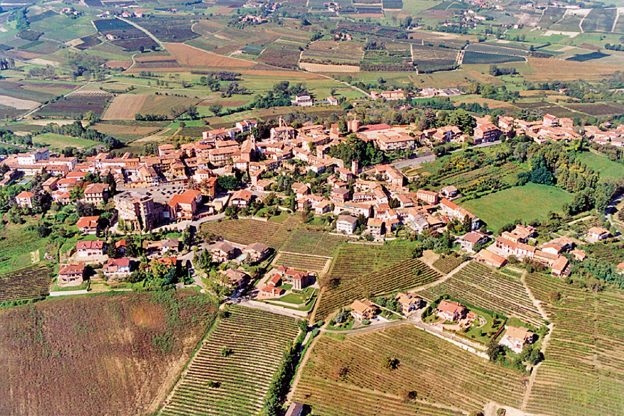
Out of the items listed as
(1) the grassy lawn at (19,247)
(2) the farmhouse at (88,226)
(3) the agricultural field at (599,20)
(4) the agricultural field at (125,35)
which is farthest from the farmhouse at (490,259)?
(3) the agricultural field at (599,20)

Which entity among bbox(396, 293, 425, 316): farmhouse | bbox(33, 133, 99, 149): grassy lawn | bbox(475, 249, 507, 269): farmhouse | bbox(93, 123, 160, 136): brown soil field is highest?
bbox(475, 249, 507, 269): farmhouse

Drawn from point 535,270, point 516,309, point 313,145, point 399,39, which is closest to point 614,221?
point 535,270

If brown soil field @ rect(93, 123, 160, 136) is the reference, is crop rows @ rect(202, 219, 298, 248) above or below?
above

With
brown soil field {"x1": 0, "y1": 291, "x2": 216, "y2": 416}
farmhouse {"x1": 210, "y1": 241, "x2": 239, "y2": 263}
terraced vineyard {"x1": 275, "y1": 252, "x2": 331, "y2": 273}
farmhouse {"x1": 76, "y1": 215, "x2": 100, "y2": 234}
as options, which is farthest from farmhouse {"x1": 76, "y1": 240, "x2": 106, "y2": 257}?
terraced vineyard {"x1": 275, "y1": 252, "x2": 331, "y2": 273}

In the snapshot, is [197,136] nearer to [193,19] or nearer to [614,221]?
[614,221]

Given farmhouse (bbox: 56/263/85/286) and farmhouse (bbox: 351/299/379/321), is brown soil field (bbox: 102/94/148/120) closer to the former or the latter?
farmhouse (bbox: 56/263/85/286)

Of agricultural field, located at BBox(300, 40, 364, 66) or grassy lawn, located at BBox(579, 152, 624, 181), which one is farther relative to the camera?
agricultural field, located at BBox(300, 40, 364, 66)

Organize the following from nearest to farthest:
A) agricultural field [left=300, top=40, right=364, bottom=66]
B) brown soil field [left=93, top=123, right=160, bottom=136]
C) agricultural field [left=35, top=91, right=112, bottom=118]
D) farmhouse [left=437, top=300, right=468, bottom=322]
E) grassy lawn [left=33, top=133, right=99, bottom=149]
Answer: farmhouse [left=437, top=300, right=468, bottom=322], grassy lawn [left=33, top=133, right=99, bottom=149], brown soil field [left=93, top=123, right=160, bottom=136], agricultural field [left=35, top=91, right=112, bottom=118], agricultural field [left=300, top=40, right=364, bottom=66]

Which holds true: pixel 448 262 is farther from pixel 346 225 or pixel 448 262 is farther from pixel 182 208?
pixel 182 208

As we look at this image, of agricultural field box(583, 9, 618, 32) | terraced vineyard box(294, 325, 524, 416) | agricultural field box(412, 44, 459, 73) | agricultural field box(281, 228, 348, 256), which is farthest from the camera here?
agricultural field box(583, 9, 618, 32)
